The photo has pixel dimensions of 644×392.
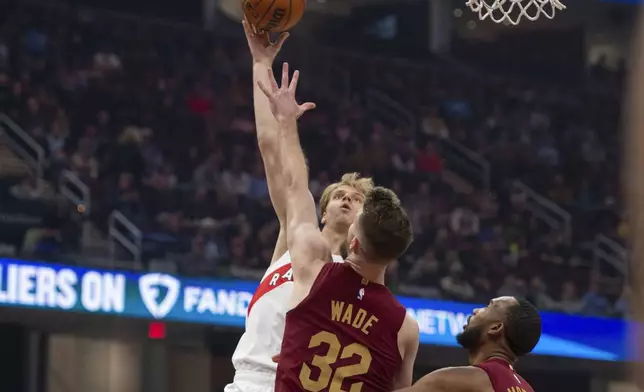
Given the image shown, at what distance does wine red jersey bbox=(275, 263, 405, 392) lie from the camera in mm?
3971

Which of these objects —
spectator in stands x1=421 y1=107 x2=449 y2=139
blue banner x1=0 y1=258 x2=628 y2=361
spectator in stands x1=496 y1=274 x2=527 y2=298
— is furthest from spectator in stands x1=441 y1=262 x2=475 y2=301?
spectator in stands x1=421 y1=107 x2=449 y2=139

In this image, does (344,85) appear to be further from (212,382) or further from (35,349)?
(35,349)

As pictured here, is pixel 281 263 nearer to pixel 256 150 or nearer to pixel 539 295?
pixel 539 295

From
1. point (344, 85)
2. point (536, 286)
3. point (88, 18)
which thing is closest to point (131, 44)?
point (88, 18)

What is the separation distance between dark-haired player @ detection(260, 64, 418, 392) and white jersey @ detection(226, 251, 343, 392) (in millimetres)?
699

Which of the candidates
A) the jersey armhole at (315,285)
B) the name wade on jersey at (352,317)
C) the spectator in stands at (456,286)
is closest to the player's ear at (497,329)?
the name wade on jersey at (352,317)

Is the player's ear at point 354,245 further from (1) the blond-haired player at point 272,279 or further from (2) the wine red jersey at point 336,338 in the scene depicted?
(1) the blond-haired player at point 272,279

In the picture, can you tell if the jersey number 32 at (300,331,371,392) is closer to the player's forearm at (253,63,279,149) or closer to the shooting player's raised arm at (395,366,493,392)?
the shooting player's raised arm at (395,366,493,392)

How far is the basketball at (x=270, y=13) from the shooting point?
5.05 meters

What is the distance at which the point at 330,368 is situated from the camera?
3.97 meters

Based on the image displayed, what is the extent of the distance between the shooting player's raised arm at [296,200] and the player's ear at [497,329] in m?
0.87

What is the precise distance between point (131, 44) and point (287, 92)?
11.9 meters

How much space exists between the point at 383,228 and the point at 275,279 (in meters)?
0.99

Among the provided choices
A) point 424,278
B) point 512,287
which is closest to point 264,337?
point 424,278
